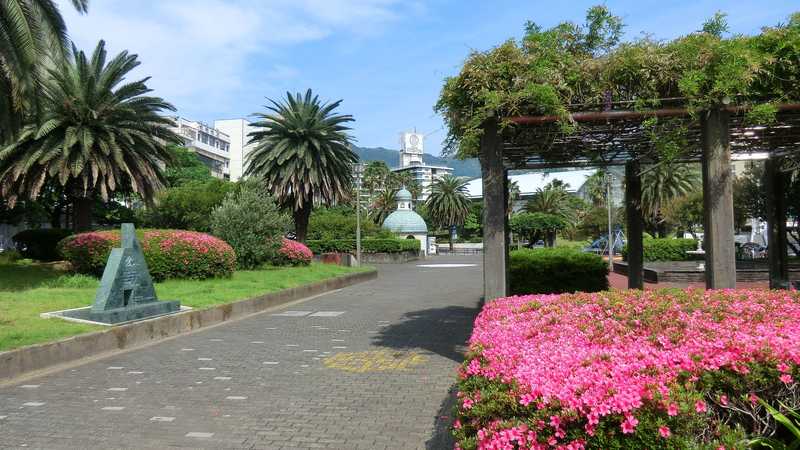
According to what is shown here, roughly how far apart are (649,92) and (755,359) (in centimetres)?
412

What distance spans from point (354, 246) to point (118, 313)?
41.2 m

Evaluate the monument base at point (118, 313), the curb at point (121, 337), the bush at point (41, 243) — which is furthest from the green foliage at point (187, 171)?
the monument base at point (118, 313)

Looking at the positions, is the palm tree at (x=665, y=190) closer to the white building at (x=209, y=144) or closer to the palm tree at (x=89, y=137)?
the palm tree at (x=89, y=137)

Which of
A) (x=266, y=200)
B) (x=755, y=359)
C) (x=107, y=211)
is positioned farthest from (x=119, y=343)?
(x=107, y=211)

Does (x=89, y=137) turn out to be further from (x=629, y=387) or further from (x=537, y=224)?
(x=537, y=224)

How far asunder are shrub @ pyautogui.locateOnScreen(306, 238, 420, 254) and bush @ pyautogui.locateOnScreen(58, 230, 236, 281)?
3239 cm

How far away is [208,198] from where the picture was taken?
37.0 m

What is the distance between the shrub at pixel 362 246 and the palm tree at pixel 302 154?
1573 centimetres

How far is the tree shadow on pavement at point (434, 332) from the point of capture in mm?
9602

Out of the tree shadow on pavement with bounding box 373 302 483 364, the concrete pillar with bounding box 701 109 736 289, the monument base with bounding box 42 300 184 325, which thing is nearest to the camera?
the concrete pillar with bounding box 701 109 736 289

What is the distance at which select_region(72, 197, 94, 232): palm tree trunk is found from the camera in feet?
80.4

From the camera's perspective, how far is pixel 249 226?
23641mm

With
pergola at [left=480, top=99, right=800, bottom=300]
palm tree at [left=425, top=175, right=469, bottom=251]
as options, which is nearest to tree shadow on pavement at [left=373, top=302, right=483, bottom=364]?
pergola at [left=480, top=99, right=800, bottom=300]

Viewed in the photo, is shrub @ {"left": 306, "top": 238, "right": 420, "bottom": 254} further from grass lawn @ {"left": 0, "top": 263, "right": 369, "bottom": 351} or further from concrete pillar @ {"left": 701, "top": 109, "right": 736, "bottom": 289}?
concrete pillar @ {"left": 701, "top": 109, "right": 736, "bottom": 289}
